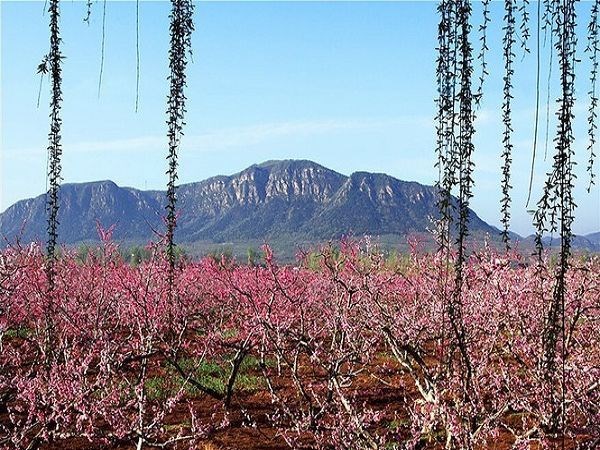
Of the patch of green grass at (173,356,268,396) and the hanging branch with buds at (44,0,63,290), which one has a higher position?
the hanging branch with buds at (44,0,63,290)

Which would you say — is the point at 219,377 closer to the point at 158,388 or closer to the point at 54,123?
the point at 158,388

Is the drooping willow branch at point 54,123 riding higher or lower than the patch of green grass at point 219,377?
higher

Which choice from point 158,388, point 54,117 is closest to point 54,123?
point 54,117

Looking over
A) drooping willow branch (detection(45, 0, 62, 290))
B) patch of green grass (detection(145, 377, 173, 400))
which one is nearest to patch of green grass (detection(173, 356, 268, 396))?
patch of green grass (detection(145, 377, 173, 400))

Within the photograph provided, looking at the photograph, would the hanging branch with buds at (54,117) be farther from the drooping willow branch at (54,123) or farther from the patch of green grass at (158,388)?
the patch of green grass at (158,388)

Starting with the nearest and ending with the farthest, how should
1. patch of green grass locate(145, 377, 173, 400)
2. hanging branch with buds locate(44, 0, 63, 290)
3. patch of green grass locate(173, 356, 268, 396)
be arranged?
hanging branch with buds locate(44, 0, 63, 290), patch of green grass locate(145, 377, 173, 400), patch of green grass locate(173, 356, 268, 396)

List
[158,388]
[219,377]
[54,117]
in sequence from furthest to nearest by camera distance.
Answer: [219,377], [158,388], [54,117]

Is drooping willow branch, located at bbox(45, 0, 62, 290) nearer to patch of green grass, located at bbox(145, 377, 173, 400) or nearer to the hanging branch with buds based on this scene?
the hanging branch with buds

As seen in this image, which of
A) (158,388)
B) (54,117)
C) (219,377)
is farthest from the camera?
(219,377)

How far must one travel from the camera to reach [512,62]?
2406mm

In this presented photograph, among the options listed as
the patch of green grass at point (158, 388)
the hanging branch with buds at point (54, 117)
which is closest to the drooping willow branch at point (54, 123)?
the hanging branch with buds at point (54, 117)

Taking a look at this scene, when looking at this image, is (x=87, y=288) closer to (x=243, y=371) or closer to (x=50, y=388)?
(x=243, y=371)

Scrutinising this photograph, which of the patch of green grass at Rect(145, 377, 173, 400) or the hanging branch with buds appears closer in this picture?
the hanging branch with buds

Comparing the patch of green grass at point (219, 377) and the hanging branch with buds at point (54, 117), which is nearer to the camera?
the hanging branch with buds at point (54, 117)
